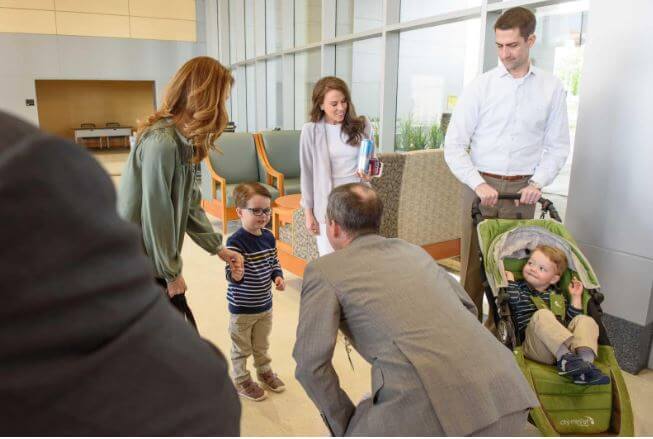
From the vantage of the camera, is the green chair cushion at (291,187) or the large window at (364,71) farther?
the green chair cushion at (291,187)

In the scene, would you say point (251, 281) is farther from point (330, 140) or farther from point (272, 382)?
point (330, 140)

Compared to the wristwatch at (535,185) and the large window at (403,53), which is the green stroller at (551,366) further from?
the large window at (403,53)

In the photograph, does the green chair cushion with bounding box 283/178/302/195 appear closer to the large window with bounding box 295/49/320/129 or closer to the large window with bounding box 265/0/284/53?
the large window with bounding box 295/49/320/129

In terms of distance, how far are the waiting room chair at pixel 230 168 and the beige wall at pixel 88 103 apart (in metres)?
11.2

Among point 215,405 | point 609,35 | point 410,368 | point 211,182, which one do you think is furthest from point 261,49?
point 215,405

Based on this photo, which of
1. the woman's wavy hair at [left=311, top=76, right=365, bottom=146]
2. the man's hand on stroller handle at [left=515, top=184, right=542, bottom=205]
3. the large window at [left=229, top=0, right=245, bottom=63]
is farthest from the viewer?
the large window at [left=229, top=0, right=245, bottom=63]

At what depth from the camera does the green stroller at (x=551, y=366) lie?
6.77 ft

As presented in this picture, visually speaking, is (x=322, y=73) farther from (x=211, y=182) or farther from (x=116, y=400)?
(x=116, y=400)

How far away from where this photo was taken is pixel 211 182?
598 cm

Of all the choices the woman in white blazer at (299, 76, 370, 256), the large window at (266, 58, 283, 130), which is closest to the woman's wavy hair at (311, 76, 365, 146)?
the woman in white blazer at (299, 76, 370, 256)

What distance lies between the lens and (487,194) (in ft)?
8.50

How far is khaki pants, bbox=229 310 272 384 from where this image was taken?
249 cm

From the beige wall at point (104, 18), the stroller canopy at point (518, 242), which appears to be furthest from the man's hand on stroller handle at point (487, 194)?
the beige wall at point (104, 18)

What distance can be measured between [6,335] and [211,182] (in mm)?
5729
